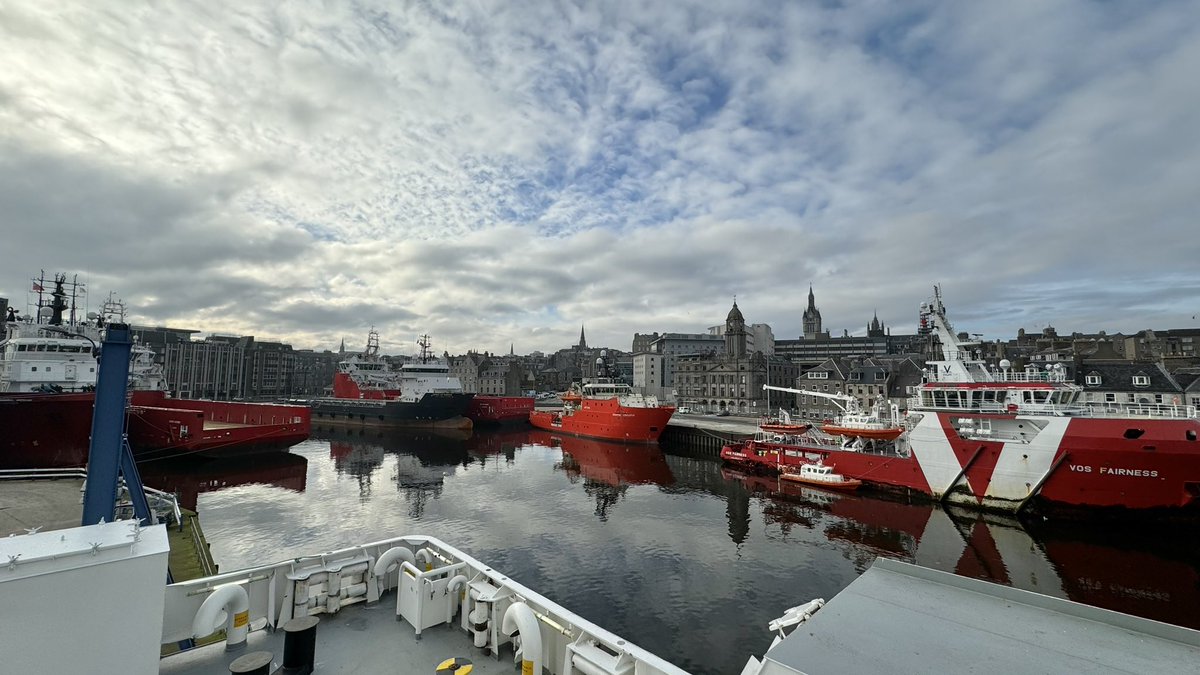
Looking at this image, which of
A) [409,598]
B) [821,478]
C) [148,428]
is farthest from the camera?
[148,428]

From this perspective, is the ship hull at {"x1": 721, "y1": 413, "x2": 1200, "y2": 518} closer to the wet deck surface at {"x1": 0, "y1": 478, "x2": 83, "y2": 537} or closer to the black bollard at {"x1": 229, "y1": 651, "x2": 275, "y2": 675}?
the black bollard at {"x1": 229, "y1": 651, "x2": 275, "y2": 675}

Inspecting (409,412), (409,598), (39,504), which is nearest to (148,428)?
(39,504)

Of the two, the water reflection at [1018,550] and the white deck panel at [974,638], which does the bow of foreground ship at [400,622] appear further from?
the water reflection at [1018,550]

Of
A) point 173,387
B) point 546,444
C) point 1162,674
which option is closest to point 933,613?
point 1162,674

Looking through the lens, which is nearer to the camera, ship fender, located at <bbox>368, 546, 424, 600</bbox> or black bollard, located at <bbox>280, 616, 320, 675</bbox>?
black bollard, located at <bbox>280, 616, 320, 675</bbox>

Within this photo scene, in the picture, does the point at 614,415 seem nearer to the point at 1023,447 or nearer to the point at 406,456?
the point at 406,456

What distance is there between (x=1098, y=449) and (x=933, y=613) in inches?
929

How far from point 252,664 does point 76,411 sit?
2811 cm

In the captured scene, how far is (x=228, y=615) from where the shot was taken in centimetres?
571

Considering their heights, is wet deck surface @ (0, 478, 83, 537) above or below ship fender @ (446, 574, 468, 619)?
below

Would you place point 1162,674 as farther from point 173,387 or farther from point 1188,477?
point 173,387

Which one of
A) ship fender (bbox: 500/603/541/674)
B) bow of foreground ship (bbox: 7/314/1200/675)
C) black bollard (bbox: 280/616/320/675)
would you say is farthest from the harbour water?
black bollard (bbox: 280/616/320/675)

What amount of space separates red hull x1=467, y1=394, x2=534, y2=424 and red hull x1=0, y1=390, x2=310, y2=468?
23.9 metres

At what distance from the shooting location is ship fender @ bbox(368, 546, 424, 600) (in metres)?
7.06
